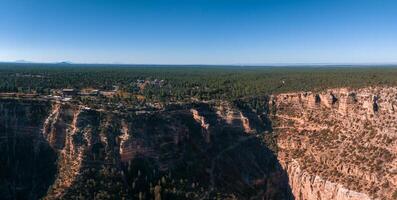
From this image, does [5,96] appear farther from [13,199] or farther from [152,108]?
[152,108]

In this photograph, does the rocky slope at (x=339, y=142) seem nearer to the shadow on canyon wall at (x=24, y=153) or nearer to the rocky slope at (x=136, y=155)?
the rocky slope at (x=136, y=155)

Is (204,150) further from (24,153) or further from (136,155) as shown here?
(24,153)

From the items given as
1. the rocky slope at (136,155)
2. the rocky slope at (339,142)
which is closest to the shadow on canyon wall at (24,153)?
the rocky slope at (136,155)

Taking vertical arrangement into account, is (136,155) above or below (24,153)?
above

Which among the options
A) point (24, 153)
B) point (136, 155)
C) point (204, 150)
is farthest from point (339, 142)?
point (24, 153)

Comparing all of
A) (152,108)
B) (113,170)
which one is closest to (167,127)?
(152,108)

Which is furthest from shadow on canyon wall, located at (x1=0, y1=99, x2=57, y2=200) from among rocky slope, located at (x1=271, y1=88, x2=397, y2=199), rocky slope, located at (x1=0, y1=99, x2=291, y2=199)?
rocky slope, located at (x1=271, y1=88, x2=397, y2=199)

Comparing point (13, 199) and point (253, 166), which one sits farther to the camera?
point (253, 166)
